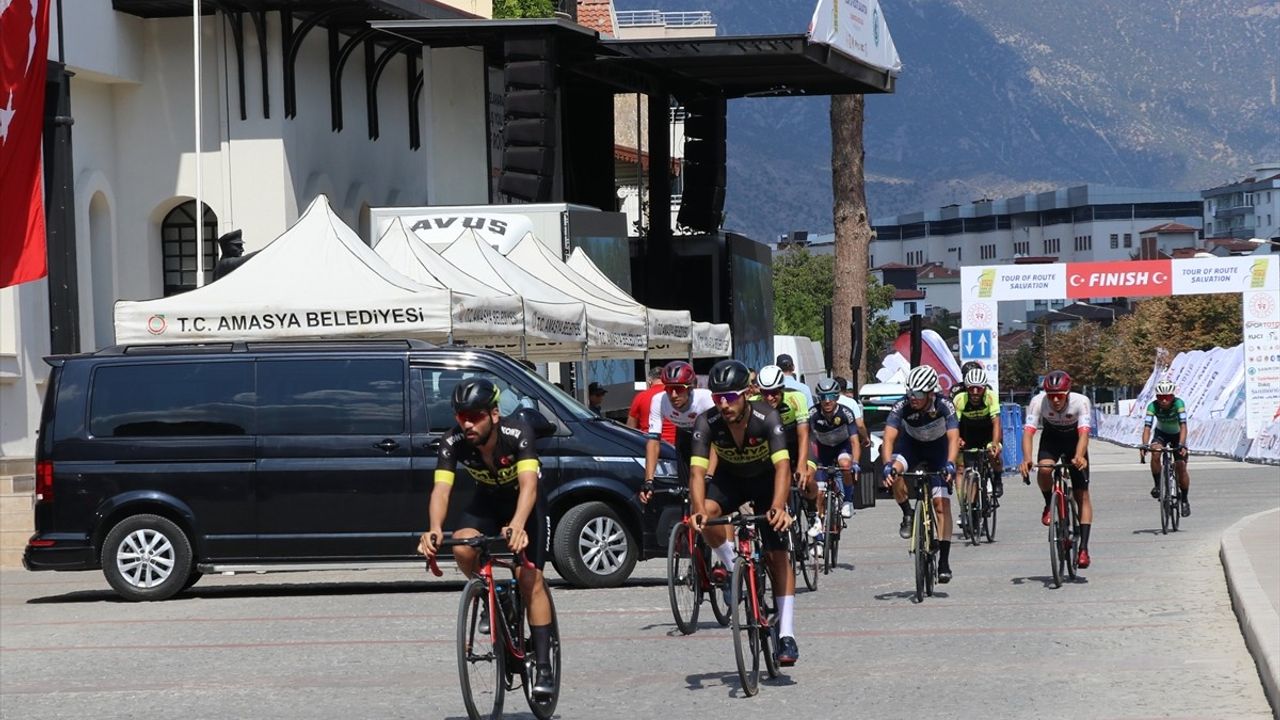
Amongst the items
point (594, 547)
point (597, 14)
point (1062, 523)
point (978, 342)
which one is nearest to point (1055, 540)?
point (1062, 523)

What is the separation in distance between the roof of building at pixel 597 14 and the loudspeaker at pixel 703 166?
3197cm

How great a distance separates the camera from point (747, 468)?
12.1 m

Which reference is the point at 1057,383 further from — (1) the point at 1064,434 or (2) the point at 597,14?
(2) the point at 597,14

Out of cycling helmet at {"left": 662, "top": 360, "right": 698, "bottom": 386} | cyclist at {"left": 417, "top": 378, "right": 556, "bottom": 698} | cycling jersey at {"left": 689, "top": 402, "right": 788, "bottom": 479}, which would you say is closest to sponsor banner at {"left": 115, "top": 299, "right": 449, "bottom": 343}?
cycling helmet at {"left": 662, "top": 360, "right": 698, "bottom": 386}

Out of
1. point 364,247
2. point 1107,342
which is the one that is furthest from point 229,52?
point 1107,342

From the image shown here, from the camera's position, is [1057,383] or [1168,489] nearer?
[1057,383]

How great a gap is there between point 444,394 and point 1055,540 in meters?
5.02

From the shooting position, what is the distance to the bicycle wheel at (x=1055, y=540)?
55.1ft

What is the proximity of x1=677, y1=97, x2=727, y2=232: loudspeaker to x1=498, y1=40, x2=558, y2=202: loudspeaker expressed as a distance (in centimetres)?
980

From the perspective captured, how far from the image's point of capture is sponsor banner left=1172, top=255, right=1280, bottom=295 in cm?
5234

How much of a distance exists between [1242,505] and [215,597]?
15.1 meters

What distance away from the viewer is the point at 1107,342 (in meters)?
163

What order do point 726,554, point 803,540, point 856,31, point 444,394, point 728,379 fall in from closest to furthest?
point 728,379
point 726,554
point 803,540
point 444,394
point 856,31

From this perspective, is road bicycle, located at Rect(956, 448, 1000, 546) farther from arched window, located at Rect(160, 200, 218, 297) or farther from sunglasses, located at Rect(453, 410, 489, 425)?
arched window, located at Rect(160, 200, 218, 297)
